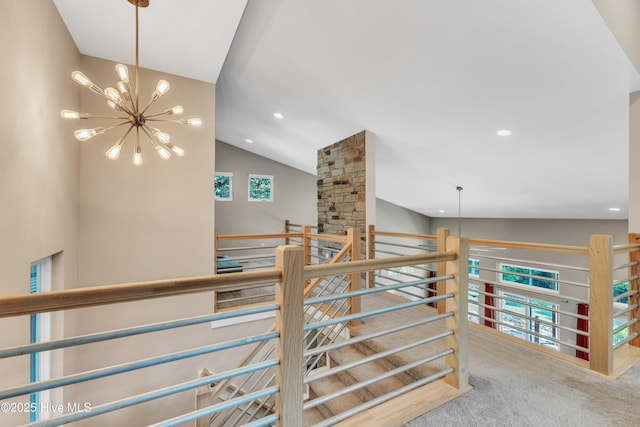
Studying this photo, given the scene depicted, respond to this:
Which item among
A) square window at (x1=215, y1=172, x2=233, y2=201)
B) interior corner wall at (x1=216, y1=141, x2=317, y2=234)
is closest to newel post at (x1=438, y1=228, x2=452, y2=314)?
interior corner wall at (x1=216, y1=141, x2=317, y2=234)

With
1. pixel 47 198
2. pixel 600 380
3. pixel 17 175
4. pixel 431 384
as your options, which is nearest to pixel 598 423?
pixel 600 380

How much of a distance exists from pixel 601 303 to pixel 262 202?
661 cm

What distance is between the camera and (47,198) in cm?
251

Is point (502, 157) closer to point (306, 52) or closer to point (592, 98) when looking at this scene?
point (592, 98)

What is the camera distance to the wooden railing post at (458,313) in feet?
5.88

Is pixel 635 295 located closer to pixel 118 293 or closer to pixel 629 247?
pixel 629 247

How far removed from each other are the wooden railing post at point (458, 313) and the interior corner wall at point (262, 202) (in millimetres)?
6209

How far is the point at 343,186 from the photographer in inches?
198

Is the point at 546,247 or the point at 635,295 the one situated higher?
the point at 546,247

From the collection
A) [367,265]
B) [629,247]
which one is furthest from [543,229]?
[367,265]

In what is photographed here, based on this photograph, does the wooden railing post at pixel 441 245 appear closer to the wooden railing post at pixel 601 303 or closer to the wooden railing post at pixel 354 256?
the wooden railing post at pixel 354 256

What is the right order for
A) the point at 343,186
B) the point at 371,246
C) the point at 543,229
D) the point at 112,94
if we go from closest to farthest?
the point at 112,94
the point at 371,246
the point at 343,186
the point at 543,229

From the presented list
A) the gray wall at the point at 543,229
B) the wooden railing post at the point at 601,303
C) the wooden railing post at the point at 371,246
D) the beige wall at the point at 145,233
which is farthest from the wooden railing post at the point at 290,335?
the gray wall at the point at 543,229

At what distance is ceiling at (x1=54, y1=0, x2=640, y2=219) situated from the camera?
2.27 metres
